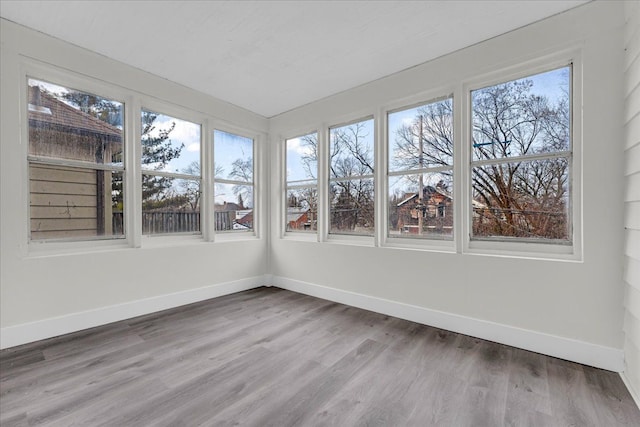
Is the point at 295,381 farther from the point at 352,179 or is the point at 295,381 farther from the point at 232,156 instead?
the point at 232,156

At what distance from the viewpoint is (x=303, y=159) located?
433cm

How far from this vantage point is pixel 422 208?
124 inches

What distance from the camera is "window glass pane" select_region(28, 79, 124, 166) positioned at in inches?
105

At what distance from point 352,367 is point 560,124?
2.63 metres

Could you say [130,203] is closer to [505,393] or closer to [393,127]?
[393,127]

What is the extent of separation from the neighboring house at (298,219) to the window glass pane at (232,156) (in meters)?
0.85

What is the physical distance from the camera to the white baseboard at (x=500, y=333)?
2111mm

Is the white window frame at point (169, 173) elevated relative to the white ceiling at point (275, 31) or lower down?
lower down

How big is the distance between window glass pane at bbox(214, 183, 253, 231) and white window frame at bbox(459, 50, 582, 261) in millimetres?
3048

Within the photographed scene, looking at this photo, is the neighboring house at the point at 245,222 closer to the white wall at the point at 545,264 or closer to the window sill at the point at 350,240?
the window sill at the point at 350,240

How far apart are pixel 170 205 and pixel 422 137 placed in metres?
3.15

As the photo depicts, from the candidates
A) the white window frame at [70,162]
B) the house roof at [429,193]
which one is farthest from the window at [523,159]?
the white window frame at [70,162]

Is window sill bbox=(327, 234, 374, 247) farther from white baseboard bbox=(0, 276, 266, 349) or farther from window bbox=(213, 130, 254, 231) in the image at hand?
white baseboard bbox=(0, 276, 266, 349)

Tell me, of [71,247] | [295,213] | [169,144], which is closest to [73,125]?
[169,144]
